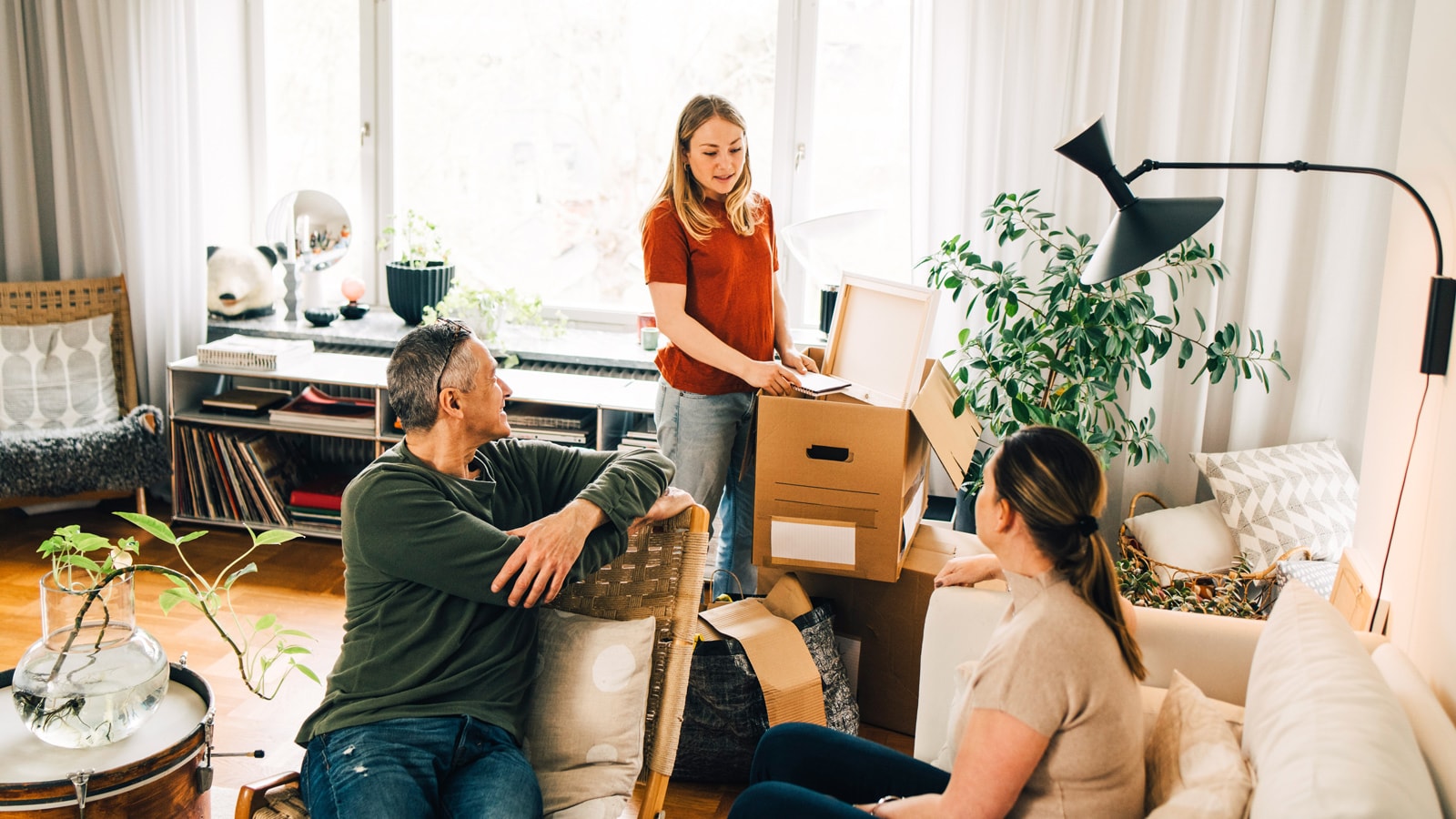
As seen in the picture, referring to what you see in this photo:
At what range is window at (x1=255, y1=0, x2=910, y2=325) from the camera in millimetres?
3590

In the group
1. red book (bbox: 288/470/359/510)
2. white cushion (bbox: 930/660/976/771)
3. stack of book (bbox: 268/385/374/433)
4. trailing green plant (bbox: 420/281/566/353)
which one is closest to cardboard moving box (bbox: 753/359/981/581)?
white cushion (bbox: 930/660/976/771)

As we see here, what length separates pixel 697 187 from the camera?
249 cm

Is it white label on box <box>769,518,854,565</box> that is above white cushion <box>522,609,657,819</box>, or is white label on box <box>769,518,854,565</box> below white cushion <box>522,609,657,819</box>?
above

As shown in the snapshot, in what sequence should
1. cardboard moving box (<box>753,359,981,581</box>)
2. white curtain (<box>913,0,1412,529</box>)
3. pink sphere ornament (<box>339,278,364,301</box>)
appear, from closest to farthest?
1. cardboard moving box (<box>753,359,981,581</box>)
2. white curtain (<box>913,0,1412,529</box>)
3. pink sphere ornament (<box>339,278,364,301</box>)

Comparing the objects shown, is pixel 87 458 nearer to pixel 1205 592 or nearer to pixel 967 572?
pixel 967 572

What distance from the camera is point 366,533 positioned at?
168 cm

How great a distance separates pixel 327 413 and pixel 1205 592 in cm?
265

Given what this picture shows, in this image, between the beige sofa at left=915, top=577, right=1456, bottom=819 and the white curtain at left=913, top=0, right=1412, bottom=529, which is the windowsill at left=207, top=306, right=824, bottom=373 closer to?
the white curtain at left=913, top=0, right=1412, bottom=529

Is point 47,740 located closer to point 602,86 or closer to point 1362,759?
A: point 1362,759

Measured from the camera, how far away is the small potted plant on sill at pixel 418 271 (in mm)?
3785

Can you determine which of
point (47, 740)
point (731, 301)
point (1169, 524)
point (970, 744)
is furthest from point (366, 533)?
point (1169, 524)

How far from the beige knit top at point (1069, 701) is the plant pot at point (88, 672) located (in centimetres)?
115

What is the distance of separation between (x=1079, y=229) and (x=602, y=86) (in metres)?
1.66

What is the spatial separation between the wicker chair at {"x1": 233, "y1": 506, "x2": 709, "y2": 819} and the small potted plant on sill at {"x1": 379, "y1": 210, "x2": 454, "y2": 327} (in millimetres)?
2109
